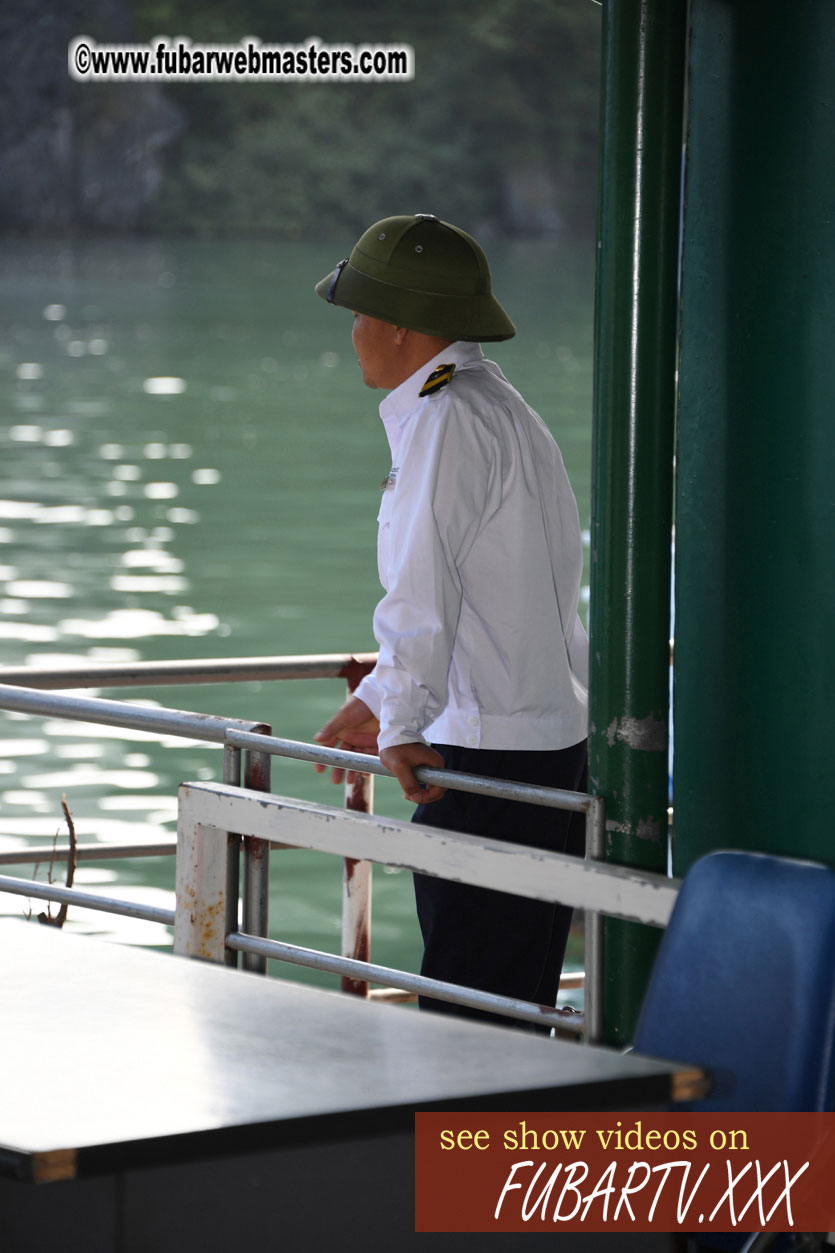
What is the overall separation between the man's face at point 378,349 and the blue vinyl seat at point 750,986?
0.99 meters

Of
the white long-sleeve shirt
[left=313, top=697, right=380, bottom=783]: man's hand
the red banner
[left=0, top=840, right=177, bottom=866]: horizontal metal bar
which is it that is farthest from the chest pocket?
[left=0, top=840, right=177, bottom=866]: horizontal metal bar

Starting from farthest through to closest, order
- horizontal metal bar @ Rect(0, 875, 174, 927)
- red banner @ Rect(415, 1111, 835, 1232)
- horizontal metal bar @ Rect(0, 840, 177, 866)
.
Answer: horizontal metal bar @ Rect(0, 840, 177, 866) < horizontal metal bar @ Rect(0, 875, 174, 927) < red banner @ Rect(415, 1111, 835, 1232)

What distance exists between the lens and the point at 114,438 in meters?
24.3

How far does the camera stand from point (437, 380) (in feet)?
9.08

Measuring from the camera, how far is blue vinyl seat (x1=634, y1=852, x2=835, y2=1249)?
6.53 ft

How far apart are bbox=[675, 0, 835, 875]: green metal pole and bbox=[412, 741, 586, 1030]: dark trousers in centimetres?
24

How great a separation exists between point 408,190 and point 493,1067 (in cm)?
6498

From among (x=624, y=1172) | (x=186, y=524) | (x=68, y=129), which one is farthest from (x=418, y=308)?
(x=68, y=129)

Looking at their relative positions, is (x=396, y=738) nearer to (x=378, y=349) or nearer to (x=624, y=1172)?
(x=378, y=349)

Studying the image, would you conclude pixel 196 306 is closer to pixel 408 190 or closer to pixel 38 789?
pixel 408 190

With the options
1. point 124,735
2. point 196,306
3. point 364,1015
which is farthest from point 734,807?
point 196,306

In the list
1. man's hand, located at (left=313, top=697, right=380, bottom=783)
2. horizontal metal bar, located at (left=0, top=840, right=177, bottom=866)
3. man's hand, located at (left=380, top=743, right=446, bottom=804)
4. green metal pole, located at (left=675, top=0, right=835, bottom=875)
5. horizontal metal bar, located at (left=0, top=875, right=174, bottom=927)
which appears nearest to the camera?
green metal pole, located at (left=675, top=0, right=835, bottom=875)

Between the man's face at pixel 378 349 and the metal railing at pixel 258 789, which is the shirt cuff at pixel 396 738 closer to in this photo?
the metal railing at pixel 258 789

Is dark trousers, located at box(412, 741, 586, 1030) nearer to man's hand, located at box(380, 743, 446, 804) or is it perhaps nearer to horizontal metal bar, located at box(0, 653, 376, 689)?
man's hand, located at box(380, 743, 446, 804)
